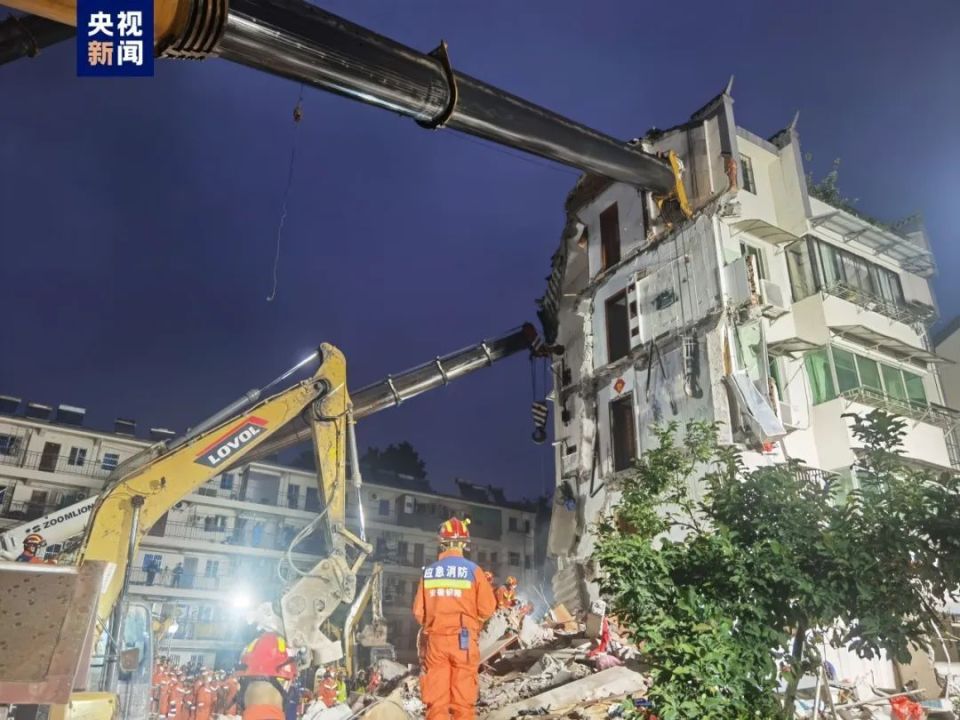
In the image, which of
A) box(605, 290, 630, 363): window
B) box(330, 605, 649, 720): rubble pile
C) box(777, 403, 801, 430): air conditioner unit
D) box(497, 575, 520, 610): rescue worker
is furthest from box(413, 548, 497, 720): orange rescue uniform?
box(605, 290, 630, 363): window

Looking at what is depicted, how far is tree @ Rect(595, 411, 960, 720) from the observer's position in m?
4.93

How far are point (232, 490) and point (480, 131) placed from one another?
36.4m

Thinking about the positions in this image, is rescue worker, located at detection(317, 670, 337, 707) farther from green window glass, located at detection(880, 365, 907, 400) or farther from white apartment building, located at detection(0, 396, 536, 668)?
white apartment building, located at detection(0, 396, 536, 668)

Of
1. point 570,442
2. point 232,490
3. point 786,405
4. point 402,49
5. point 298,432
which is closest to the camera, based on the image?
point 402,49

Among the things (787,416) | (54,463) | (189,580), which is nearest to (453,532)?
(787,416)

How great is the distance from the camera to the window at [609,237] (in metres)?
21.1

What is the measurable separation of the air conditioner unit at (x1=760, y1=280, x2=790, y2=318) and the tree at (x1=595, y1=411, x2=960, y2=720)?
11.2m

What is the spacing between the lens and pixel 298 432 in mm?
19469

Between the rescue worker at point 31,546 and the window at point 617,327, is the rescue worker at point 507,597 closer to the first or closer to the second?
the window at point 617,327

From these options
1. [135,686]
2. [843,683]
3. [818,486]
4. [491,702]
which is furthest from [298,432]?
[818,486]

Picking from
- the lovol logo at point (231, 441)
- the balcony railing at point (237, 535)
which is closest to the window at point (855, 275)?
the lovol logo at point (231, 441)

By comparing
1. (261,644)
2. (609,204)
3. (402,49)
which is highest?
(609,204)

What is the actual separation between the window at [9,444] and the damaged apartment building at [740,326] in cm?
3251

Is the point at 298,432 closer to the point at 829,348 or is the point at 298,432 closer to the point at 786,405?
the point at 786,405
